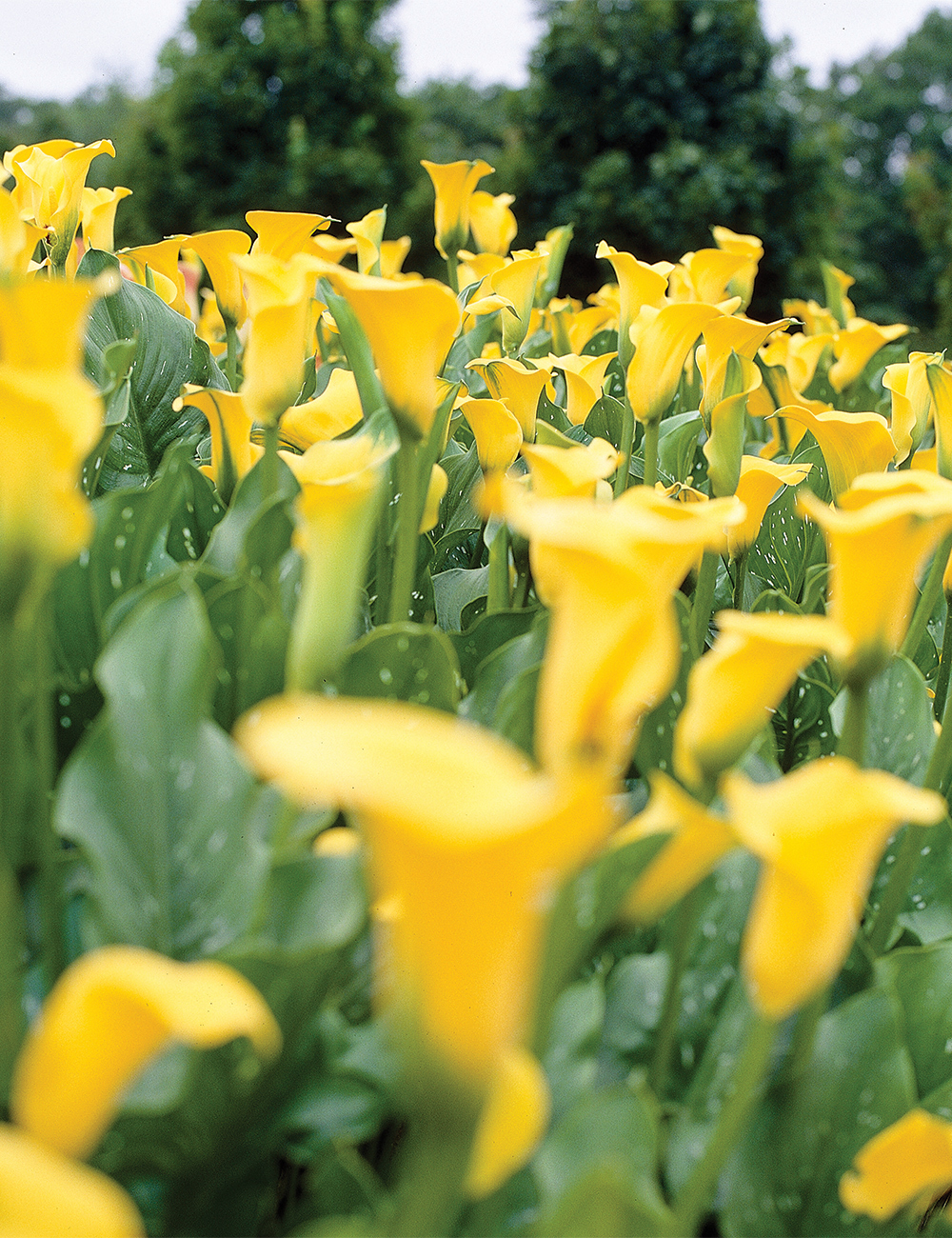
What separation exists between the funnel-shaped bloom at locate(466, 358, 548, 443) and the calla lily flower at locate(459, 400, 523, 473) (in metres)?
0.04

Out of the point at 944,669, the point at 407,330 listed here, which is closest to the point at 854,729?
the point at 407,330

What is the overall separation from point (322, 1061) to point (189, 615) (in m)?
0.21

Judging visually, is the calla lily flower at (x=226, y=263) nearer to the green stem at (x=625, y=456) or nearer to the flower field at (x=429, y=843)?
the flower field at (x=429, y=843)

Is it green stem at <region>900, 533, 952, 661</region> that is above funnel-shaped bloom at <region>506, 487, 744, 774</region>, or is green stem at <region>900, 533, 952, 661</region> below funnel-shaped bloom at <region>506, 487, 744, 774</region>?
below

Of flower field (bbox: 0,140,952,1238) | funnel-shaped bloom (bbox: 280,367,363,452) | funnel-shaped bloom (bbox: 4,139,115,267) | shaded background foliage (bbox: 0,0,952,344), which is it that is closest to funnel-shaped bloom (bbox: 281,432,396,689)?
flower field (bbox: 0,140,952,1238)

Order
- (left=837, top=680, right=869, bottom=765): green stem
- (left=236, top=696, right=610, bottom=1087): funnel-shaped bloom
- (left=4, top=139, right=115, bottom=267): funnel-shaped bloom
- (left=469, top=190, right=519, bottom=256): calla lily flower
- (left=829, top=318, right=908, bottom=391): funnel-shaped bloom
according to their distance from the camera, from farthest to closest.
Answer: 1. (left=469, top=190, right=519, bottom=256): calla lily flower
2. (left=829, top=318, right=908, bottom=391): funnel-shaped bloom
3. (left=4, top=139, right=115, bottom=267): funnel-shaped bloom
4. (left=837, top=680, right=869, bottom=765): green stem
5. (left=236, top=696, right=610, bottom=1087): funnel-shaped bloom

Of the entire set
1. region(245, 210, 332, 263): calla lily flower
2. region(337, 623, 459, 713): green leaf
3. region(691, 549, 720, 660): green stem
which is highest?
region(245, 210, 332, 263): calla lily flower

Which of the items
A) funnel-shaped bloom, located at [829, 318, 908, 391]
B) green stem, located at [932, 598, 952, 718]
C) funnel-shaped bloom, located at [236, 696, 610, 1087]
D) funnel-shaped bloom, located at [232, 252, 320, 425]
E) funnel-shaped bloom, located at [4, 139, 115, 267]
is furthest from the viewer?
funnel-shaped bloom, located at [829, 318, 908, 391]

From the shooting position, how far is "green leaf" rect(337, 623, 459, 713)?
535mm

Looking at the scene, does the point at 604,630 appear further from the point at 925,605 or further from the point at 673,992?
the point at 925,605

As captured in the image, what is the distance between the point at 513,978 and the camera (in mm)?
271

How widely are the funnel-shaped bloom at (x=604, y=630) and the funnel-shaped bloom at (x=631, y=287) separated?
63 cm

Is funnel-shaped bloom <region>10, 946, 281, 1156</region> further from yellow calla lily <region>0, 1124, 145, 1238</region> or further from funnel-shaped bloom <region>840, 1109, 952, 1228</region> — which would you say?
funnel-shaped bloom <region>840, 1109, 952, 1228</region>

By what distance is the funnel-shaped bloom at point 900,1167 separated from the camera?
0.39 m
